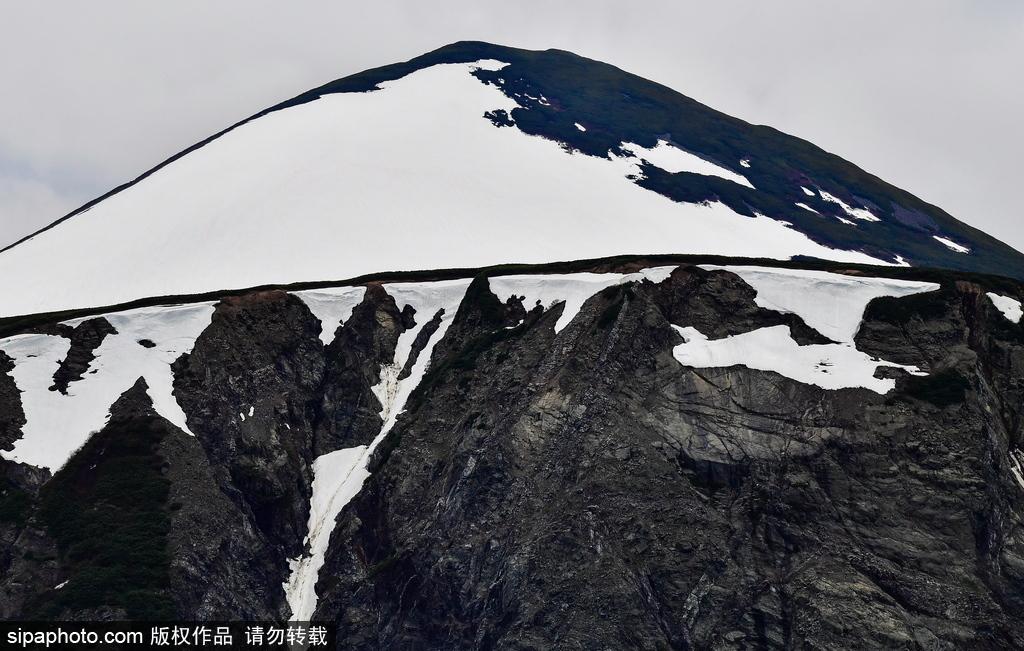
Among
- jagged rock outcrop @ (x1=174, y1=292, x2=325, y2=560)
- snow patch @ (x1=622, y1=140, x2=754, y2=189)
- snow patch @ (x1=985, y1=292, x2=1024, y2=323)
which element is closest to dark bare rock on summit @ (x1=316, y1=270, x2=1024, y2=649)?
snow patch @ (x1=985, y1=292, x2=1024, y2=323)

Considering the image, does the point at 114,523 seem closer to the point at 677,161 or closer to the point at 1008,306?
the point at 1008,306

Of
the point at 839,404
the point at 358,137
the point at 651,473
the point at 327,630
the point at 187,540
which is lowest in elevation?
the point at 327,630

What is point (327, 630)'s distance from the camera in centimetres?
6625

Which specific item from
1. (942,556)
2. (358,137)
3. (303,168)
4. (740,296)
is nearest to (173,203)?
(303,168)

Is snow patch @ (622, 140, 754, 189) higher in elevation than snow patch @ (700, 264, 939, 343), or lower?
higher

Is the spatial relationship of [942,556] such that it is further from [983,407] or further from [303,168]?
[303,168]

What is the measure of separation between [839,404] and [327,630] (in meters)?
33.7

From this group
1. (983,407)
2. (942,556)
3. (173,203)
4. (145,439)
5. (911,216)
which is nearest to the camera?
(942,556)

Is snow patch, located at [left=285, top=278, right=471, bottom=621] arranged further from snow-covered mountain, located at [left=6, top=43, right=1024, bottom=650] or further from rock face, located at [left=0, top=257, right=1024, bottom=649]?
rock face, located at [left=0, top=257, right=1024, bottom=649]

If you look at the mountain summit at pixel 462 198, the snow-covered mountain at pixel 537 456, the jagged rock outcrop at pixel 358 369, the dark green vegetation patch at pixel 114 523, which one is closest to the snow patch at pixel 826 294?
the snow-covered mountain at pixel 537 456

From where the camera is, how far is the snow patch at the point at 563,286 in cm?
7538

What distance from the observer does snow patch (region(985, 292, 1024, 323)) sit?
71.0 m

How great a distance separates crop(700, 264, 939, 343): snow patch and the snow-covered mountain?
0.21m

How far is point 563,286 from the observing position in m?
79.7
